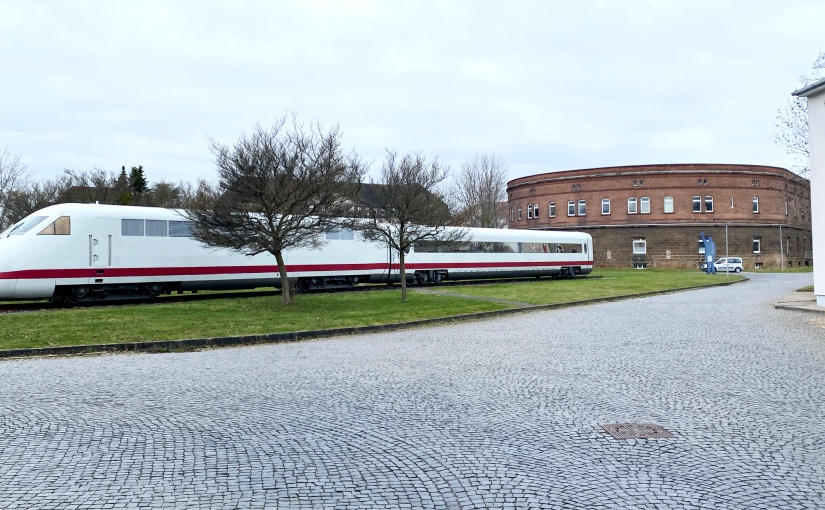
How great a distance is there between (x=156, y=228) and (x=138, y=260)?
1352 millimetres

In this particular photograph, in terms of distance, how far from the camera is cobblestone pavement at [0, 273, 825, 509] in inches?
181

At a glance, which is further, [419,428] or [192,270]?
[192,270]

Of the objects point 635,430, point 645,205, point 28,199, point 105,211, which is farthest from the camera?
point 645,205

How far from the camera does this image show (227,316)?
17688 millimetres

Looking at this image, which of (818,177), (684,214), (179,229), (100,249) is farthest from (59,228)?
(684,214)

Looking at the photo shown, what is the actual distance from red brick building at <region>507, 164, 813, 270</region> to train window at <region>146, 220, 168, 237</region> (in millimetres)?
51872

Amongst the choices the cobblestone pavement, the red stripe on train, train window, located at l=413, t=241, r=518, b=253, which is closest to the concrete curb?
the cobblestone pavement

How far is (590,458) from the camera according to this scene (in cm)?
538

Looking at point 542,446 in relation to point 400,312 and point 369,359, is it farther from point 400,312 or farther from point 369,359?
point 400,312

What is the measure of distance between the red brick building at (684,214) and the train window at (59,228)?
180 ft

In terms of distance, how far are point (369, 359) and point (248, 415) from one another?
4180 millimetres

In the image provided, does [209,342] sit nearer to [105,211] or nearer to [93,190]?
[105,211]

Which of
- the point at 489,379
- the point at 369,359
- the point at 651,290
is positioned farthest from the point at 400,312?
the point at 651,290

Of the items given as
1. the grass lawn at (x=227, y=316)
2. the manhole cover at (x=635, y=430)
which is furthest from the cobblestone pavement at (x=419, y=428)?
the grass lawn at (x=227, y=316)
